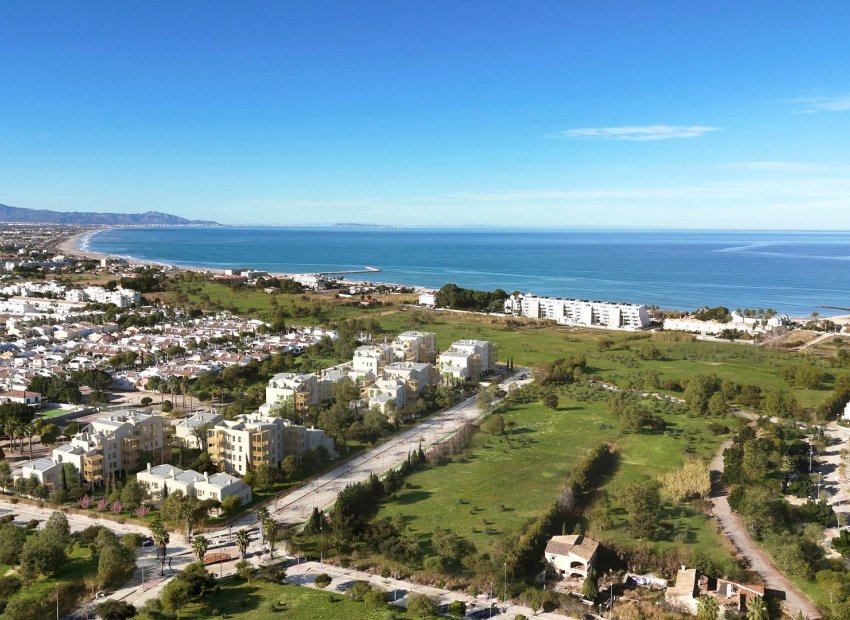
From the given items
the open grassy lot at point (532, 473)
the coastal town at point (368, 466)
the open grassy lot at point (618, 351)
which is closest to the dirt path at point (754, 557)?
the coastal town at point (368, 466)

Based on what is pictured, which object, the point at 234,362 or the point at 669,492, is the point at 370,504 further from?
the point at 234,362

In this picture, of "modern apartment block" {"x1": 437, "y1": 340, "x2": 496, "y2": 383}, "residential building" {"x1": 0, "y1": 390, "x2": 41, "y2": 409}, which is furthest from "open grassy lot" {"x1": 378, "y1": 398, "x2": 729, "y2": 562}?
"residential building" {"x1": 0, "y1": 390, "x2": 41, "y2": 409}

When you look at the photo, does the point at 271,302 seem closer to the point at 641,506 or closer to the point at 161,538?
the point at 161,538

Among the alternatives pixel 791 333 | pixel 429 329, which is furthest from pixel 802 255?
pixel 429 329

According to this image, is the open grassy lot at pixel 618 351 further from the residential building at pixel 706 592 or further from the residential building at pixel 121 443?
the residential building at pixel 121 443

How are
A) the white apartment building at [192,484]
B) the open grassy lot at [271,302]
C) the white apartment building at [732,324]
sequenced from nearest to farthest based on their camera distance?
the white apartment building at [192,484] < the white apartment building at [732,324] < the open grassy lot at [271,302]

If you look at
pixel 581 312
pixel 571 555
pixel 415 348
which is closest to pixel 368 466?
pixel 571 555
